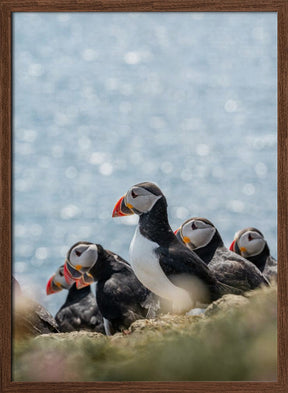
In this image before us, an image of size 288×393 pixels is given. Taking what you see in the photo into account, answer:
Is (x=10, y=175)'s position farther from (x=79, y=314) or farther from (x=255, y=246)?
(x=255, y=246)

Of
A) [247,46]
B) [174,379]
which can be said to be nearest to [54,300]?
[174,379]

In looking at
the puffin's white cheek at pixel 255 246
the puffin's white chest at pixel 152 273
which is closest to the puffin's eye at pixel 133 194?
the puffin's white chest at pixel 152 273

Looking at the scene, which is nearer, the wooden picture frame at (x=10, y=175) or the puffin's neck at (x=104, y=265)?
the wooden picture frame at (x=10, y=175)

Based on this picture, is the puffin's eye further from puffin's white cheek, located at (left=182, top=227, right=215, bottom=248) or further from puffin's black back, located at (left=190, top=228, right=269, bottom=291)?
puffin's black back, located at (left=190, top=228, right=269, bottom=291)

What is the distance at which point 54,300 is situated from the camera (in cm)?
326

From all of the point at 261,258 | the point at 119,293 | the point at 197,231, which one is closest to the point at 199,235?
the point at 197,231

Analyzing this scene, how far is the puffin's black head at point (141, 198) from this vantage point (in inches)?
125

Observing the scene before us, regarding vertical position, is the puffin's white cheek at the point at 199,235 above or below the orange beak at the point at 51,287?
above

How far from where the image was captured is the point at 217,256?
3.23 m

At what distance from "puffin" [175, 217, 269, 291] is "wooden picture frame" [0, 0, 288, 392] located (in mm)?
115

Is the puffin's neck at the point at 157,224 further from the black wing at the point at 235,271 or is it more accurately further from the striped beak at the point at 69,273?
the striped beak at the point at 69,273

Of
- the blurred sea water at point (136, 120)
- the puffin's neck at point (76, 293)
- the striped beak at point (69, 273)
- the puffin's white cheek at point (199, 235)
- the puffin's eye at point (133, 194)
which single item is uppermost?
the blurred sea water at point (136, 120)

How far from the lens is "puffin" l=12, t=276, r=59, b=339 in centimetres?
315

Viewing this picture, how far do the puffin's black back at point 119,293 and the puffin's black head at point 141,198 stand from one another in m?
0.20
